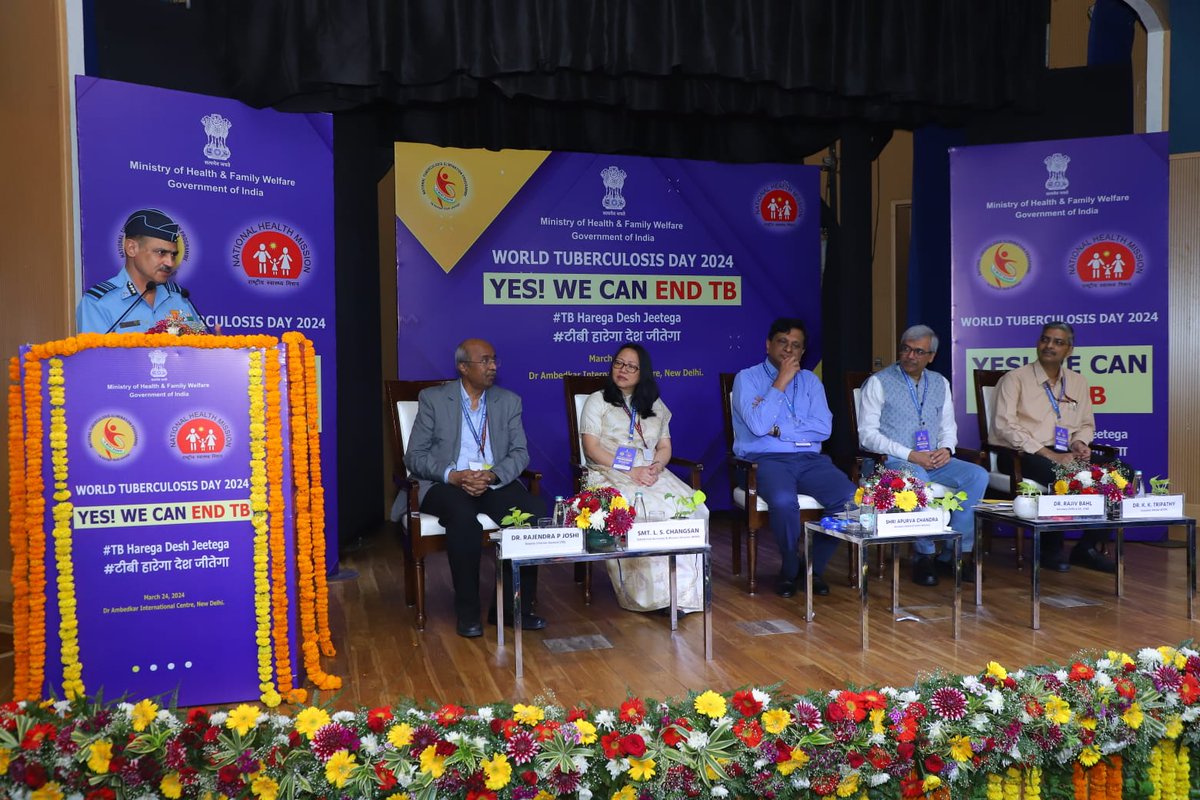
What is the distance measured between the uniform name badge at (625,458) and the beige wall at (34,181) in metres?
2.40

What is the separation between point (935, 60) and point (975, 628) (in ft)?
10.6

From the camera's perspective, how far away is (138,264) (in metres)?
3.69

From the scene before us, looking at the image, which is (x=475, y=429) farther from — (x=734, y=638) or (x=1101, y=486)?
(x=1101, y=486)

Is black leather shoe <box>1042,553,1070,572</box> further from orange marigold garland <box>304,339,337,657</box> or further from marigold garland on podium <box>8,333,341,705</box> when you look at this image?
marigold garland on podium <box>8,333,341,705</box>

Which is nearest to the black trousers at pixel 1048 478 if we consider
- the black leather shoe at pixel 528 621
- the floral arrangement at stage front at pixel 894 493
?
the floral arrangement at stage front at pixel 894 493

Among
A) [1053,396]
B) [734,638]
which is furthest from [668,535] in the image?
[1053,396]

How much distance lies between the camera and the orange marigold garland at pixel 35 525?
8.78 feet

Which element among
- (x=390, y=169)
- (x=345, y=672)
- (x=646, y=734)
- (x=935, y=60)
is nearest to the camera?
(x=646, y=734)

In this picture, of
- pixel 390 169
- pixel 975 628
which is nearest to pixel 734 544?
pixel 975 628

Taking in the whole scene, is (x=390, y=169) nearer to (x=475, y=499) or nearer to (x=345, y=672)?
(x=475, y=499)

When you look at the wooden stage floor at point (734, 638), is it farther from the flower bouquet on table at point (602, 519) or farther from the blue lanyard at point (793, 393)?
the blue lanyard at point (793, 393)

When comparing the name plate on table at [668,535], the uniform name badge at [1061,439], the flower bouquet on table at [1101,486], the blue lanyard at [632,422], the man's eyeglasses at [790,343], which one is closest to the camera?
the name plate on table at [668,535]

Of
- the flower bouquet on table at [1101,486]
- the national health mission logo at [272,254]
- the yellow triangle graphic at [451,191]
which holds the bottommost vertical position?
the flower bouquet on table at [1101,486]

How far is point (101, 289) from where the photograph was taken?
11.4 feet
